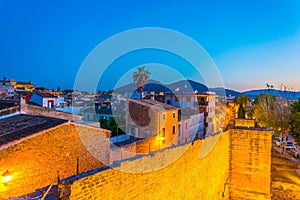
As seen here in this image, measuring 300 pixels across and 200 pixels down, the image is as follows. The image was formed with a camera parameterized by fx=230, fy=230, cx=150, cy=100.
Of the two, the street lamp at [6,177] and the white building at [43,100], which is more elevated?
the white building at [43,100]

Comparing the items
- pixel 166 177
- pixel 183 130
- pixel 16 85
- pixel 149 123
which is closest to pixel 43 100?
pixel 149 123

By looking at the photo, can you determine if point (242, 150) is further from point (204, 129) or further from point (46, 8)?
point (46, 8)

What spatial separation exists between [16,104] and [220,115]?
3194 cm

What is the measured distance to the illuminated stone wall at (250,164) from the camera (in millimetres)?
7785

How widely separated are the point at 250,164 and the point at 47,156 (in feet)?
23.9

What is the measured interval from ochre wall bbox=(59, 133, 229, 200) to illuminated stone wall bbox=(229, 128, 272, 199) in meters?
0.29

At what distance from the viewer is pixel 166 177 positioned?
505 cm

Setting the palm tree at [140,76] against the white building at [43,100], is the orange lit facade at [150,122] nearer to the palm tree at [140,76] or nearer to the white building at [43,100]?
the white building at [43,100]

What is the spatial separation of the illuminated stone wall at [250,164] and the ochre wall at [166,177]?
11.5 inches

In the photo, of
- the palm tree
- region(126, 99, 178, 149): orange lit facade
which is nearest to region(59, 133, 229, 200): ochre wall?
region(126, 99, 178, 149): orange lit facade

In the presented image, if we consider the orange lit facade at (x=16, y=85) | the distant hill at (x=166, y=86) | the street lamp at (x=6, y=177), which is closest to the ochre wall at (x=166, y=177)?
the street lamp at (x=6, y=177)

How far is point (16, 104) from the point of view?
10.6 m

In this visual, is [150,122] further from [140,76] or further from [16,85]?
[16,85]

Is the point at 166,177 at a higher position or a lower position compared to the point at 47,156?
higher
